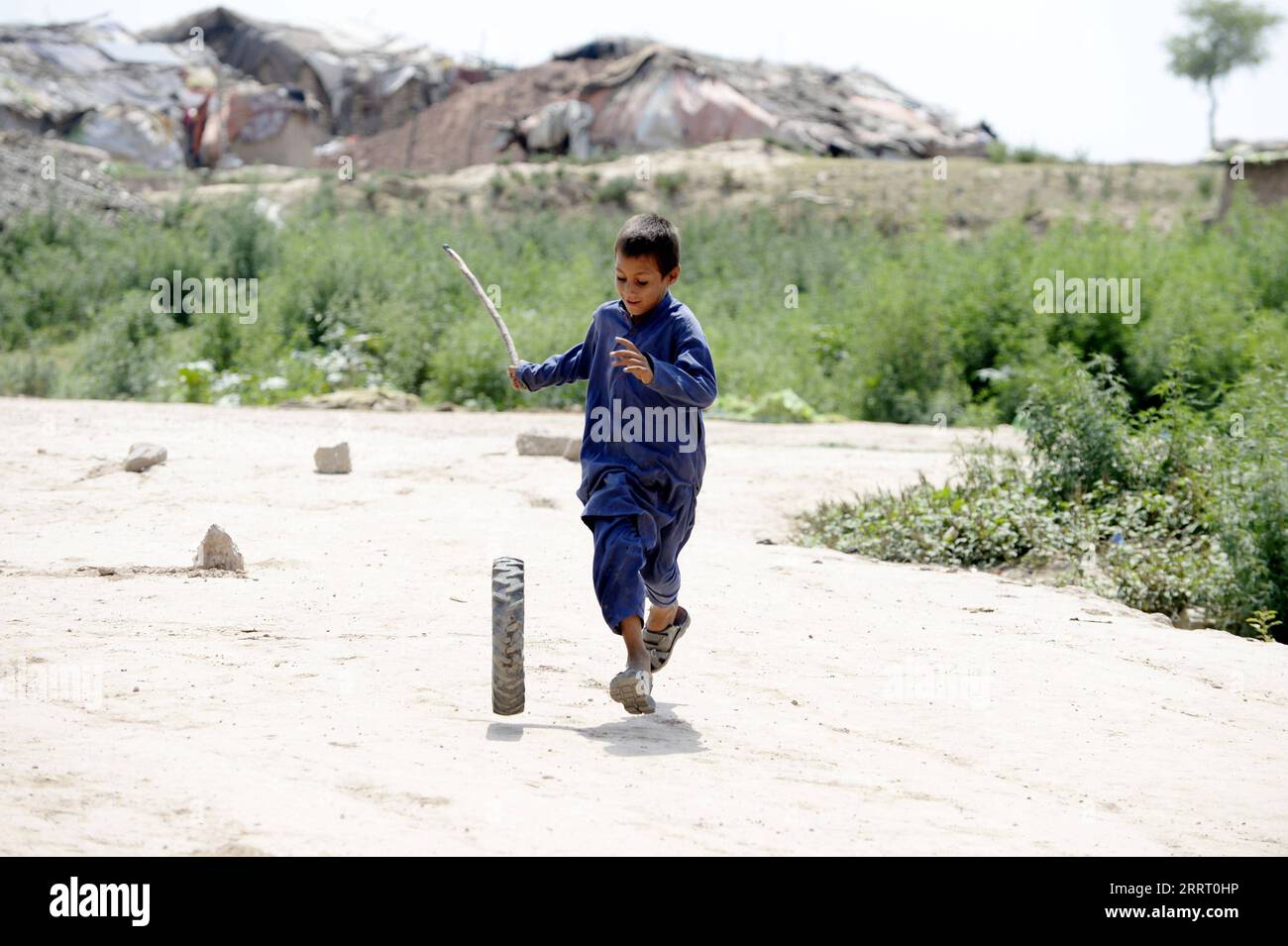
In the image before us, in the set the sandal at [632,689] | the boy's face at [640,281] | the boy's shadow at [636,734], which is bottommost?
the boy's shadow at [636,734]

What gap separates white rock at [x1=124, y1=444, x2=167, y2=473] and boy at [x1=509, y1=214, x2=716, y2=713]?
5.56m

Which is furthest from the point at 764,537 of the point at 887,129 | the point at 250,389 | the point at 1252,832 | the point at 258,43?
the point at 258,43

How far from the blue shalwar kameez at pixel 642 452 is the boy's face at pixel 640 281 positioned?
71 mm

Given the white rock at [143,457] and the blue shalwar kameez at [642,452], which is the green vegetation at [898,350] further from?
the white rock at [143,457]

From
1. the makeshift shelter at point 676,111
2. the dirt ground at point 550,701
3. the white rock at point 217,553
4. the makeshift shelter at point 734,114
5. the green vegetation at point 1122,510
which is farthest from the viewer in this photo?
the makeshift shelter at point 676,111

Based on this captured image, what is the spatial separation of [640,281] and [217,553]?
2.96 m

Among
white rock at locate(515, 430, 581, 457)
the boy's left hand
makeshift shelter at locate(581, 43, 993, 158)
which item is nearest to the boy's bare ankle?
the boy's left hand

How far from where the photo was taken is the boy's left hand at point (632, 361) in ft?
13.2

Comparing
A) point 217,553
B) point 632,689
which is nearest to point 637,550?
point 632,689

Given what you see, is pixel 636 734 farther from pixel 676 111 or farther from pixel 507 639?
pixel 676 111

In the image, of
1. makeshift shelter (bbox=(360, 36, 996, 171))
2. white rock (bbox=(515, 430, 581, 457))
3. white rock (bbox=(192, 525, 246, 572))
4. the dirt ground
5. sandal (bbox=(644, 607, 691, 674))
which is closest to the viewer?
the dirt ground

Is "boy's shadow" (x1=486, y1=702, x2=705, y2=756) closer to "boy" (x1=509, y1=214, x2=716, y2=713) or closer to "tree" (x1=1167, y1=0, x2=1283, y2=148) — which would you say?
"boy" (x1=509, y1=214, x2=716, y2=713)

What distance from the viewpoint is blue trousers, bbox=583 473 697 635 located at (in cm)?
422

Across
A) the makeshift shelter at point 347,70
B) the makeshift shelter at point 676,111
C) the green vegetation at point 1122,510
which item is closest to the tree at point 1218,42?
the makeshift shelter at point 676,111
